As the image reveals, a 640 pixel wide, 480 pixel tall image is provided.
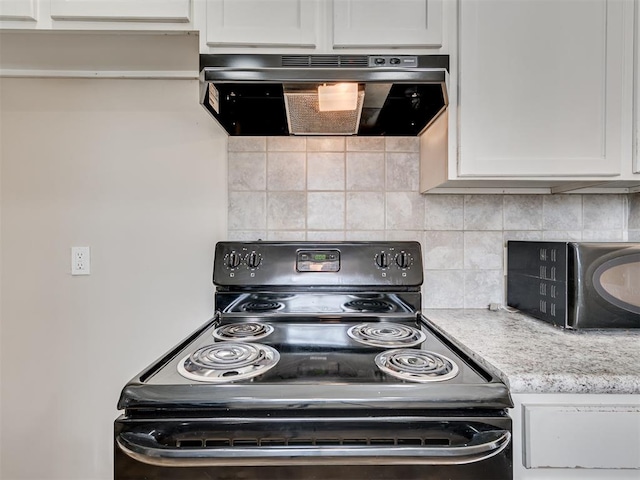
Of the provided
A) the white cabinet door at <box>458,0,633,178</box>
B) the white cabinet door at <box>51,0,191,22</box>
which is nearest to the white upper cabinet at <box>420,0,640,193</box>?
the white cabinet door at <box>458,0,633,178</box>

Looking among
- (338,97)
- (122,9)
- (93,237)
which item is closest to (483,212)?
(338,97)

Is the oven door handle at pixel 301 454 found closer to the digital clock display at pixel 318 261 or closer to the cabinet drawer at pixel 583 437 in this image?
Answer: the cabinet drawer at pixel 583 437

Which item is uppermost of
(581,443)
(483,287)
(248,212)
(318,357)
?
(248,212)

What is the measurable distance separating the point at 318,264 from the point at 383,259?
0.24m

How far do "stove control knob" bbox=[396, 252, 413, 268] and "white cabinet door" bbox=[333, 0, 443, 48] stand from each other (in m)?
0.69

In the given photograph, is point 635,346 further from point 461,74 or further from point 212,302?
point 212,302

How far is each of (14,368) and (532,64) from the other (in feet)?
7.21

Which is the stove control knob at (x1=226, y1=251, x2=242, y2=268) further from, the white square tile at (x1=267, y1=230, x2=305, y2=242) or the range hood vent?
the range hood vent

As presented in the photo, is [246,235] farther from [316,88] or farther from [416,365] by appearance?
[416,365]

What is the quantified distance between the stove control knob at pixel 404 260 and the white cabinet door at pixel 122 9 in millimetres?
1047

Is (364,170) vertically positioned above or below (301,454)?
above

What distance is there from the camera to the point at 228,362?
809mm

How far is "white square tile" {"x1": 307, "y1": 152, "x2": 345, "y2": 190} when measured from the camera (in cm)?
139

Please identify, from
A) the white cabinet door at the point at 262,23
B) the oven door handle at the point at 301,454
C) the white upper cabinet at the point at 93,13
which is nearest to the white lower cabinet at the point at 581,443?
the oven door handle at the point at 301,454
